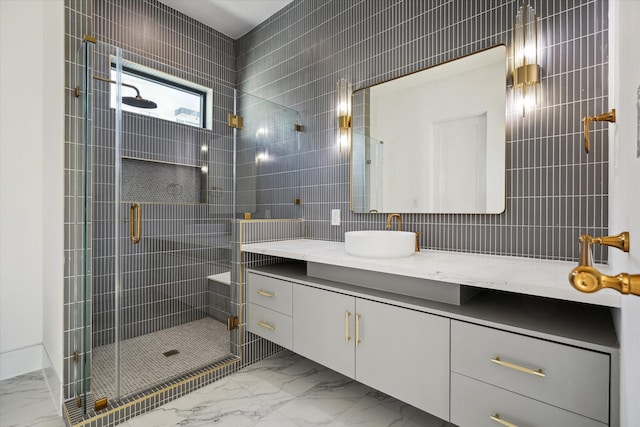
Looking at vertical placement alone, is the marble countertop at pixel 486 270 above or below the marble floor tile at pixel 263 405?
above

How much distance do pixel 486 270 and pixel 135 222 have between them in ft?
5.72

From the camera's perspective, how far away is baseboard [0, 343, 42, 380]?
6.92 ft

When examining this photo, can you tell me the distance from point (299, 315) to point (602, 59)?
1.87m

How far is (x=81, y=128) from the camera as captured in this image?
A: 175cm

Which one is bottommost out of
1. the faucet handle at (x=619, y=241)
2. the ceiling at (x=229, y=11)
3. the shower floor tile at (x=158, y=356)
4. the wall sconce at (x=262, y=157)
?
the shower floor tile at (x=158, y=356)

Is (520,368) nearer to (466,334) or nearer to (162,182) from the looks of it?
(466,334)

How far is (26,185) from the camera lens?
7.11 ft

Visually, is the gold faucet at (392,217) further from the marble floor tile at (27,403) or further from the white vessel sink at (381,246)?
Answer: the marble floor tile at (27,403)

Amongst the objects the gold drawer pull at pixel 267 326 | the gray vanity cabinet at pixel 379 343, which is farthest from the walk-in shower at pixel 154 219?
the gray vanity cabinet at pixel 379 343

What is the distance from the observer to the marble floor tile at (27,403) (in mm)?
1687

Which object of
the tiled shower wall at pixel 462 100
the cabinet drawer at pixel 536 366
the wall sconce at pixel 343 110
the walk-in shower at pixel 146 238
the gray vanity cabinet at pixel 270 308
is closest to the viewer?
the cabinet drawer at pixel 536 366

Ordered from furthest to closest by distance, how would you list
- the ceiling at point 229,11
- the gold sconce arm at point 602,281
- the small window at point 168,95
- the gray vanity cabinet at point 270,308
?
1. the ceiling at point 229,11
2. the gray vanity cabinet at point 270,308
3. the small window at point 168,95
4. the gold sconce arm at point 602,281

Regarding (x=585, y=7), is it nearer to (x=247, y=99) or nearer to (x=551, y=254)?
(x=551, y=254)

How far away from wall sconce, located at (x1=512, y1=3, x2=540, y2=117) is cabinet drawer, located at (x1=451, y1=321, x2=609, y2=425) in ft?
3.48
